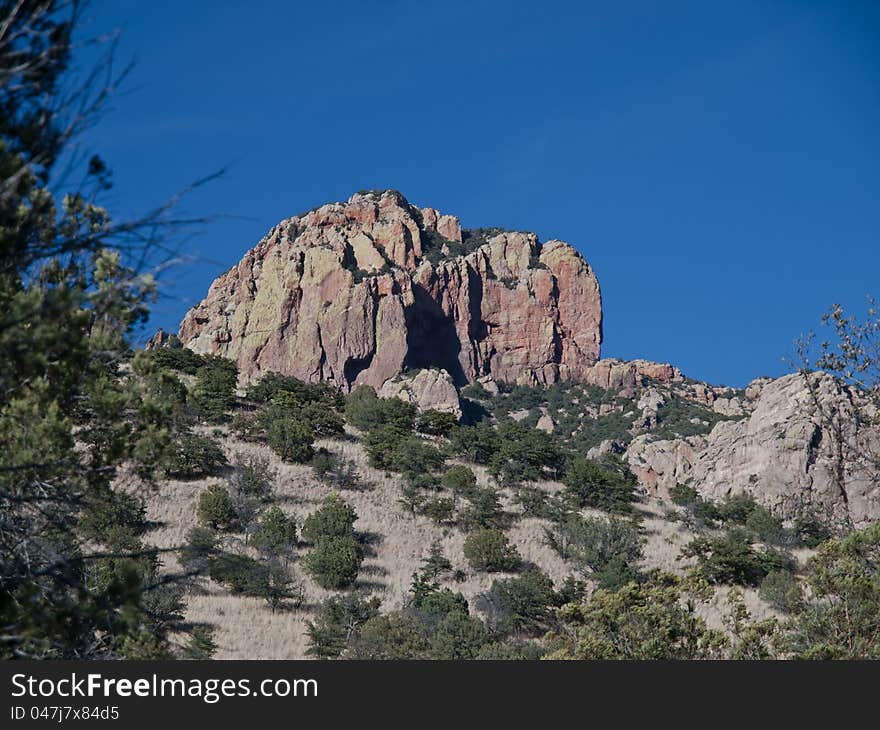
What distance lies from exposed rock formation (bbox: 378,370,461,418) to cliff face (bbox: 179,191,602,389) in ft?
12.4

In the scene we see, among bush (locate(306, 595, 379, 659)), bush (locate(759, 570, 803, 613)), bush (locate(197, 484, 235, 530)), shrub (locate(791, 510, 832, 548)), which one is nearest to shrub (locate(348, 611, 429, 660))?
bush (locate(306, 595, 379, 659))

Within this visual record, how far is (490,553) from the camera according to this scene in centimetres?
3047

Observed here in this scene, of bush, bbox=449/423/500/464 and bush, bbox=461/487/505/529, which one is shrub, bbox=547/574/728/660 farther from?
bush, bbox=449/423/500/464

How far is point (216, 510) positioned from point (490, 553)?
935cm

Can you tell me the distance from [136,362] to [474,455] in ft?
117

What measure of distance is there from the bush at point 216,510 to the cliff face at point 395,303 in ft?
273

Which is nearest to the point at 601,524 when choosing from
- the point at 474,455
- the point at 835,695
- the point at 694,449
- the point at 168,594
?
the point at 474,455

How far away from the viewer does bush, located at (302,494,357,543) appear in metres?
30.5

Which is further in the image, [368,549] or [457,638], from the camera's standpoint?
[368,549]

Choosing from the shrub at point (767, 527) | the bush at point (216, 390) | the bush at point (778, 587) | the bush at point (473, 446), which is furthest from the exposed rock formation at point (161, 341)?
the shrub at point (767, 527)

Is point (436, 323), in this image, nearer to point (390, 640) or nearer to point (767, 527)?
point (767, 527)

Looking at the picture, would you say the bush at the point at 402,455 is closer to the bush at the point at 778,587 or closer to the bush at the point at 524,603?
the bush at the point at 524,603

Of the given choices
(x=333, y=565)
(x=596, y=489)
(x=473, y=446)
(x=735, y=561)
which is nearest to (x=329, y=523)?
(x=333, y=565)

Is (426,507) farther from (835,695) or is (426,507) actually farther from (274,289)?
(274,289)
